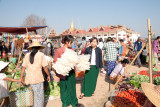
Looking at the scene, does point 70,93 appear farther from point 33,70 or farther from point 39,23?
point 39,23

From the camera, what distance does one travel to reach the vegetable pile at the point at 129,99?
3.25 meters

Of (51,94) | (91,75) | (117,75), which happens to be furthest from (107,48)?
(51,94)

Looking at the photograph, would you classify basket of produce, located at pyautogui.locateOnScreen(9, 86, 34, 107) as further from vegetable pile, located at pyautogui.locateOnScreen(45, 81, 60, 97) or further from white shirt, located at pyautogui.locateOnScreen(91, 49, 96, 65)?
white shirt, located at pyautogui.locateOnScreen(91, 49, 96, 65)

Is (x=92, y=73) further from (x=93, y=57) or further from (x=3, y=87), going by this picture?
(x=3, y=87)

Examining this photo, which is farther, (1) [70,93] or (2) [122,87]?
(2) [122,87]

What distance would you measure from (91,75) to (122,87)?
1065mm

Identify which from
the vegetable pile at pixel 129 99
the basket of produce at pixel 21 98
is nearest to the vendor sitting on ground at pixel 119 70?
the vegetable pile at pixel 129 99

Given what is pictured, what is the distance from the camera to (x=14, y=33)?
11.0m

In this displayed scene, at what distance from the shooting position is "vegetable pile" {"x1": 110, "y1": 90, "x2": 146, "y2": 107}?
325 centimetres

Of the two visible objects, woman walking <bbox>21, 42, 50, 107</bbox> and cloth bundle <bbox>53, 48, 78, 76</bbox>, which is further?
woman walking <bbox>21, 42, 50, 107</bbox>

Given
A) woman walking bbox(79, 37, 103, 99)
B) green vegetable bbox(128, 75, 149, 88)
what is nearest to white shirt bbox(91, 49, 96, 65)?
woman walking bbox(79, 37, 103, 99)

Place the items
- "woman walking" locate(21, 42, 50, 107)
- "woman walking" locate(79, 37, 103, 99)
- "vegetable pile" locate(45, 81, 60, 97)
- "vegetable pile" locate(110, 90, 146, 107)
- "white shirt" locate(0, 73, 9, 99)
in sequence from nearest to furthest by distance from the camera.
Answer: "white shirt" locate(0, 73, 9, 99)
"woman walking" locate(21, 42, 50, 107)
"vegetable pile" locate(110, 90, 146, 107)
"woman walking" locate(79, 37, 103, 99)
"vegetable pile" locate(45, 81, 60, 97)

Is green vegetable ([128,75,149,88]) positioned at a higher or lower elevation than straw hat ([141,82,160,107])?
lower

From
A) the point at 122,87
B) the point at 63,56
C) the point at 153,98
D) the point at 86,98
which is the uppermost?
the point at 63,56
